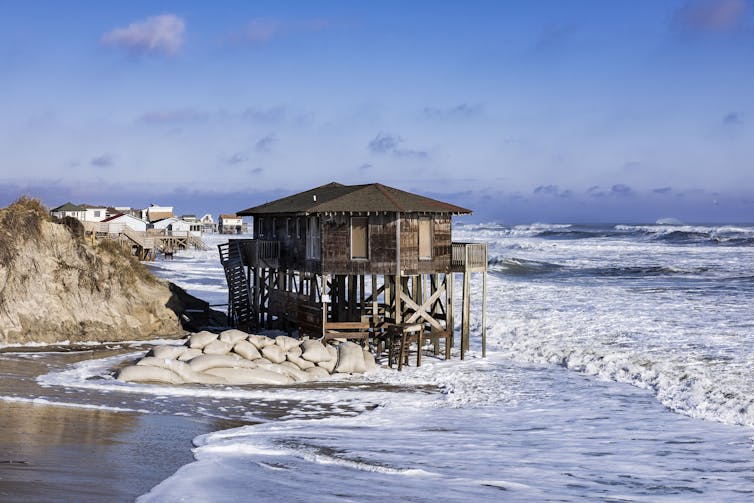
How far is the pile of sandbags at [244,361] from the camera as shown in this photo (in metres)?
21.1

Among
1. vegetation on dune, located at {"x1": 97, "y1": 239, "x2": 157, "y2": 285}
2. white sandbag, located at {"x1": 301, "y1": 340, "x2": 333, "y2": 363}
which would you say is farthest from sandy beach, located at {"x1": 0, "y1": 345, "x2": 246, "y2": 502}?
vegetation on dune, located at {"x1": 97, "y1": 239, "x2": 157, "y2": 285}

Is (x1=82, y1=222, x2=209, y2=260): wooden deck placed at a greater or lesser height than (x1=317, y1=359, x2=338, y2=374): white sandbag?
greater

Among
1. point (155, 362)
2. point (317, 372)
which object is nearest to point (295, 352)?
point (317, 372)

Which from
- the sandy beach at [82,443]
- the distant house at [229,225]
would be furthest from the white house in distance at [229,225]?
the sandy beach at [82,443]

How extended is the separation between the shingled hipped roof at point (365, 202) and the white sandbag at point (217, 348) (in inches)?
193

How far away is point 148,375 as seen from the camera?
68.1 ft

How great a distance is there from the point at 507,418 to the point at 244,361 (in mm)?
7374

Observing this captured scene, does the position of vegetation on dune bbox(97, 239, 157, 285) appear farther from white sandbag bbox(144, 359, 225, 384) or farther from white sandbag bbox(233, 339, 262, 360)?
white sandbag bbox(144, 359, 225, 384)

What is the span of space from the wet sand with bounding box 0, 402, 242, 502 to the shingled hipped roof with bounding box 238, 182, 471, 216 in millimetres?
9916

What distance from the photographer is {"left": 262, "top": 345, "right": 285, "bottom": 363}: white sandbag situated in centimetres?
2283

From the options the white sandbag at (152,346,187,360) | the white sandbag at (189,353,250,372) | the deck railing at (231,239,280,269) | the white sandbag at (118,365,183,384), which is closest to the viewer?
the white sandbag at (118,365,183,384)

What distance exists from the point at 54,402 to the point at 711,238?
98153mm

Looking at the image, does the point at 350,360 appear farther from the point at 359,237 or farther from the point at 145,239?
the point at 145,239

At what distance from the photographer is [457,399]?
20.6 meters
